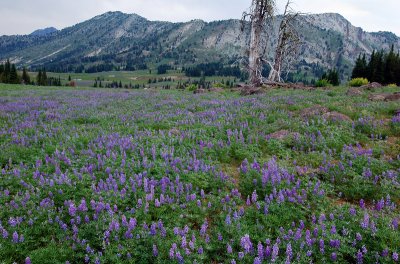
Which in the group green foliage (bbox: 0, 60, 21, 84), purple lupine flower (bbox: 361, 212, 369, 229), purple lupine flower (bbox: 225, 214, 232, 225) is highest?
green foliage (bbox: 0, 60, 21, 84)

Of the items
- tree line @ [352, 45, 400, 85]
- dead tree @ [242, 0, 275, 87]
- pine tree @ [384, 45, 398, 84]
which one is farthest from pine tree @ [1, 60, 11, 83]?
pine tree @ [384, 45, 398, 84]

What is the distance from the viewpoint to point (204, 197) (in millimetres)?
6066

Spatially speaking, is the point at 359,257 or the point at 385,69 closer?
the point at 359,257

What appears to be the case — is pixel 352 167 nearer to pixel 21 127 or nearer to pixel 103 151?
pixel 103 151

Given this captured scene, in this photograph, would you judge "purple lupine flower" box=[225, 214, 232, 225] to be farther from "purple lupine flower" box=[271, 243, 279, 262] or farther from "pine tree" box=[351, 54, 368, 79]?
"pine tree" box=[351, 54, 368, 79]

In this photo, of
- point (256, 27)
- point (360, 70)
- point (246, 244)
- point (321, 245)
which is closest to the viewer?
point (246, 244)

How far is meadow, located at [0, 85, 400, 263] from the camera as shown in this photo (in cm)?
455

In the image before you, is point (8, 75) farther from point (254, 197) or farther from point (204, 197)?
point (254, 197)

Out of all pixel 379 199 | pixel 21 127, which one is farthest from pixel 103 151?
pixel 379 199

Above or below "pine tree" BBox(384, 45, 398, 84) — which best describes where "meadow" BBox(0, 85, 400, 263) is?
below

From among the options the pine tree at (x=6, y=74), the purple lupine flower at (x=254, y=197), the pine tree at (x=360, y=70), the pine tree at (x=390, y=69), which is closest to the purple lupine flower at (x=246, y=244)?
the purple lupine flower at (x=254, y=197)

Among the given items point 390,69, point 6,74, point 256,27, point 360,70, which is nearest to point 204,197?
point 256,27

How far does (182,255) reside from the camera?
4.41 meters

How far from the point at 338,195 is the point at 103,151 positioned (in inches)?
229
